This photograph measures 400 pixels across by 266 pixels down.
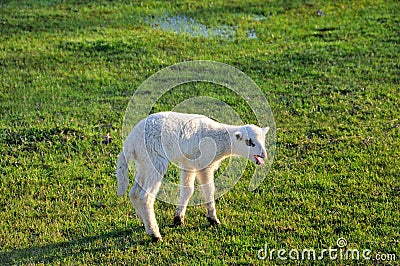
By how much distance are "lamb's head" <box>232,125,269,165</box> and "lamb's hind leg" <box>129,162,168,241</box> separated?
39.2 inches

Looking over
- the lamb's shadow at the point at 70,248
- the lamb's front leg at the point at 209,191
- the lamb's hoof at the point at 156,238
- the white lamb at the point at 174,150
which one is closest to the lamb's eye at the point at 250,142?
the white lamb at the point at 174,150

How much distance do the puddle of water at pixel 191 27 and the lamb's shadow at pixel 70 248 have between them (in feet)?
31.9

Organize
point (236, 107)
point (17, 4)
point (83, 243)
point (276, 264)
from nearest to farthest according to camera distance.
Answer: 1. point (276, 264)
2. point (83, 243)
3. point (236, 107)
4. point (17, 4)

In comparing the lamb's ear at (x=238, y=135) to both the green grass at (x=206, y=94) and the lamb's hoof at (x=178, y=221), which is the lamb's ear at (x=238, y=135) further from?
the lamb's hoof at (x=178, y=221)

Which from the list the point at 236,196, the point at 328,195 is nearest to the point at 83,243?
the point at 236,196

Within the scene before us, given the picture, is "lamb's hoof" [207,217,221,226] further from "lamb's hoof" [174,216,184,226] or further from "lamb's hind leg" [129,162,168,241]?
"lamb's hind leg" [129,162,168,241]

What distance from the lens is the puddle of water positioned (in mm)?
17047

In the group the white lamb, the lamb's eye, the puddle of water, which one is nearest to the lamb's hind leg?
the white lamb

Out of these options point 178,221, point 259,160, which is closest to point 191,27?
point 178,221

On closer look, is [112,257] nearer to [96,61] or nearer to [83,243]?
[83,243]

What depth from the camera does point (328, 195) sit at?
9219 mm

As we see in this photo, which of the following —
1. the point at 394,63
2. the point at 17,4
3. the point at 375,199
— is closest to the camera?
the point at 375,199

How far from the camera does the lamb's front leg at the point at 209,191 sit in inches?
323

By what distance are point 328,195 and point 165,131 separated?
9.64 ft
